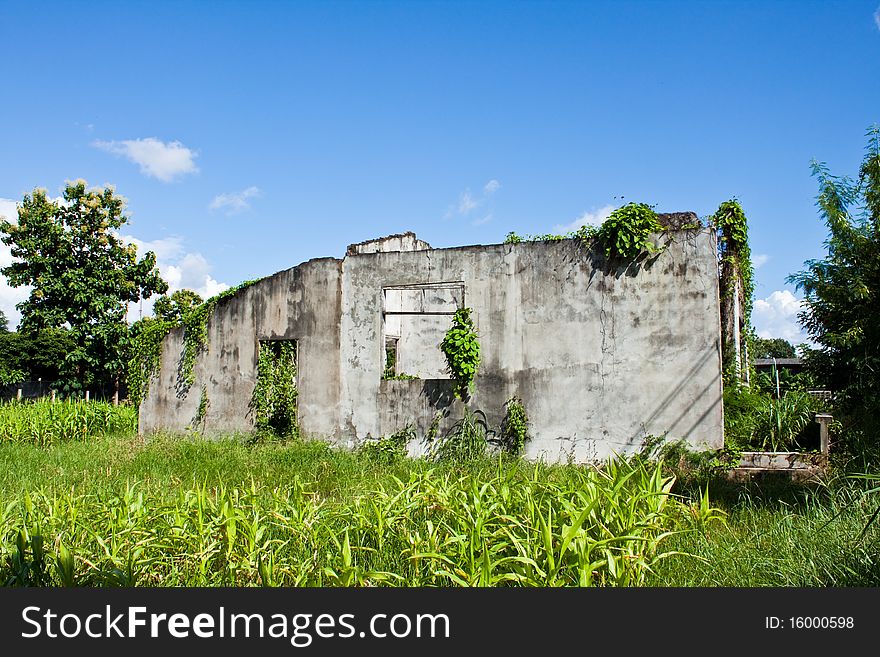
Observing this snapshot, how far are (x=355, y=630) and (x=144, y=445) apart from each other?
366 inches

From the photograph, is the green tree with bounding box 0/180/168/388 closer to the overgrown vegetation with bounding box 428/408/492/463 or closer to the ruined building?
the ruined building

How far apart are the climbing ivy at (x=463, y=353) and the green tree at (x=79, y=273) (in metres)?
13.8

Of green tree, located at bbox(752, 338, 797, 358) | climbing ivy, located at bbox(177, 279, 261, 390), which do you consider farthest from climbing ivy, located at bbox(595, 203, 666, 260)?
green tree, located at bbox(752, 338, 797, 358)

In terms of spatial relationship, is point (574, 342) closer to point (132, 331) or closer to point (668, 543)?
point (668, 543)

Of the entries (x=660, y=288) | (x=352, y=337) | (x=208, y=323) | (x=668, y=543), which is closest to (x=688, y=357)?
(x=660, y=288)

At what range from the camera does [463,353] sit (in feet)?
32.8

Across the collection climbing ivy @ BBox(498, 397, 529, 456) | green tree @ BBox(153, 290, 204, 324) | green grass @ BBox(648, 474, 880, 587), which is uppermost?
green tree @ BBox(153, 290, 204, 324)

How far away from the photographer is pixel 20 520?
5.19 metres

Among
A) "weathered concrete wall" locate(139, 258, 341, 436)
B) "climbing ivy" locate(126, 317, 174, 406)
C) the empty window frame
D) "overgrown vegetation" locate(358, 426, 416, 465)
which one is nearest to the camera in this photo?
"overgrown vegetation" locate(358, 426, 416, 465)

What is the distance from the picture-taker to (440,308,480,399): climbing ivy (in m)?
9.97

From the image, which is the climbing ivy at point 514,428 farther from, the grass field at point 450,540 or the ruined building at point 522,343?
the grass field at point 450,540

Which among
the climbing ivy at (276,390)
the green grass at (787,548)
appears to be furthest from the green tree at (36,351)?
the green grass at (787,548)

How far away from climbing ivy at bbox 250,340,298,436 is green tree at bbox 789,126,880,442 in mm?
8261

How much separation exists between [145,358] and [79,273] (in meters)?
8.01
